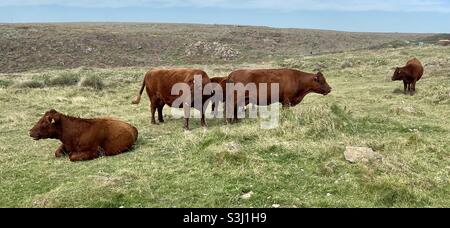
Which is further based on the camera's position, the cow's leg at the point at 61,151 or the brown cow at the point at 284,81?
the brown cow at the point at 284,81

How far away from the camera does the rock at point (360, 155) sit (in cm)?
807

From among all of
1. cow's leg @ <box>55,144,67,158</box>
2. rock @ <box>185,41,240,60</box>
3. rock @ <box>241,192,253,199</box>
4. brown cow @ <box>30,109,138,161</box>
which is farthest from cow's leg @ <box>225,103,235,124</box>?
rock @ <box>185,41,240,60</box>

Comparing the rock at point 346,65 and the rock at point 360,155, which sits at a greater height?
the rock at point 360,155

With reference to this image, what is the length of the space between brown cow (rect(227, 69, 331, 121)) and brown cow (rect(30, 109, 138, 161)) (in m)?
3.82

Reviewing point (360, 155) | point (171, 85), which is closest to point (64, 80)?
point (171, 85)

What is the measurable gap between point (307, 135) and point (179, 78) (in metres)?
4.06

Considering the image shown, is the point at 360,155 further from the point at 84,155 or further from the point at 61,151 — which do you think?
the point at 61,151

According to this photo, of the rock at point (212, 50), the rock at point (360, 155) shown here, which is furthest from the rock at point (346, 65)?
the rock at point (360, 155)

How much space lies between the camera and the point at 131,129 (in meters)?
10.5

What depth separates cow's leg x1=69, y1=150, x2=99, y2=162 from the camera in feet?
31.2

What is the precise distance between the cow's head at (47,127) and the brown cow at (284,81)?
461cm

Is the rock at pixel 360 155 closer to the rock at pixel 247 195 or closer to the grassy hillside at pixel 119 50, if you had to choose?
the rock at pixel 247 195

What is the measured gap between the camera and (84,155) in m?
9.59
